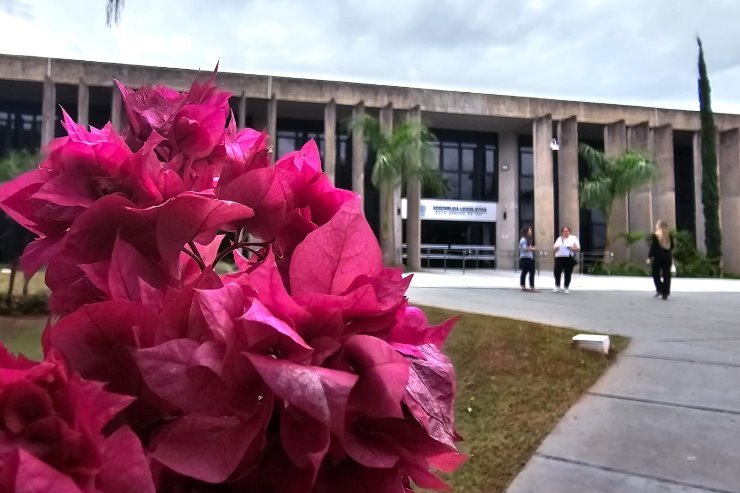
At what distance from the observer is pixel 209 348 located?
66cm

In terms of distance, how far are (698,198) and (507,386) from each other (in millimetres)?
27435

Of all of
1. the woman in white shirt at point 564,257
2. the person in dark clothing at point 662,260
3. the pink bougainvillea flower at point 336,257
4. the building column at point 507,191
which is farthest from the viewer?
the building column at point 507,191

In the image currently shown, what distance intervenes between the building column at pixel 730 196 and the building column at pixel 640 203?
4.00 meters

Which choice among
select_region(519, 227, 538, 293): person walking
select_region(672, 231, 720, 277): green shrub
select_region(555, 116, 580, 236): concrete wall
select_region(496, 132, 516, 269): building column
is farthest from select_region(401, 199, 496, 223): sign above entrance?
select_region(519, 227, 538, 293): person walking

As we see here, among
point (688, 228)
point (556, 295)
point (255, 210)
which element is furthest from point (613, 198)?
point (255, 210)

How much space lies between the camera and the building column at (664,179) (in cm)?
2680

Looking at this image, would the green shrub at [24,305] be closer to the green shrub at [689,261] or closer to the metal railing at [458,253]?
the metal railing at [458,253]

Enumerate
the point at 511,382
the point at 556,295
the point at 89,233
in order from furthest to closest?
1. the point at 556,295
2. the point at 511,382
3. the point at 89,233

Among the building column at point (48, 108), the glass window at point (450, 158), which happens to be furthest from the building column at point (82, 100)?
the glass window at point (450, 158)

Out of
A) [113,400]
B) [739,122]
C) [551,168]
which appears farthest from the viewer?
[739,122]

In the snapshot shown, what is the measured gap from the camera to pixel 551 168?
85.9 ft

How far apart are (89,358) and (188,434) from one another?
153 mm

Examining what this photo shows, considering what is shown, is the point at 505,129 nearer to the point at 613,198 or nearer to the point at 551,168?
the point at 551,168

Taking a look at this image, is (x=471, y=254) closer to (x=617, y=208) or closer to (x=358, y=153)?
(x=617, y=208)
